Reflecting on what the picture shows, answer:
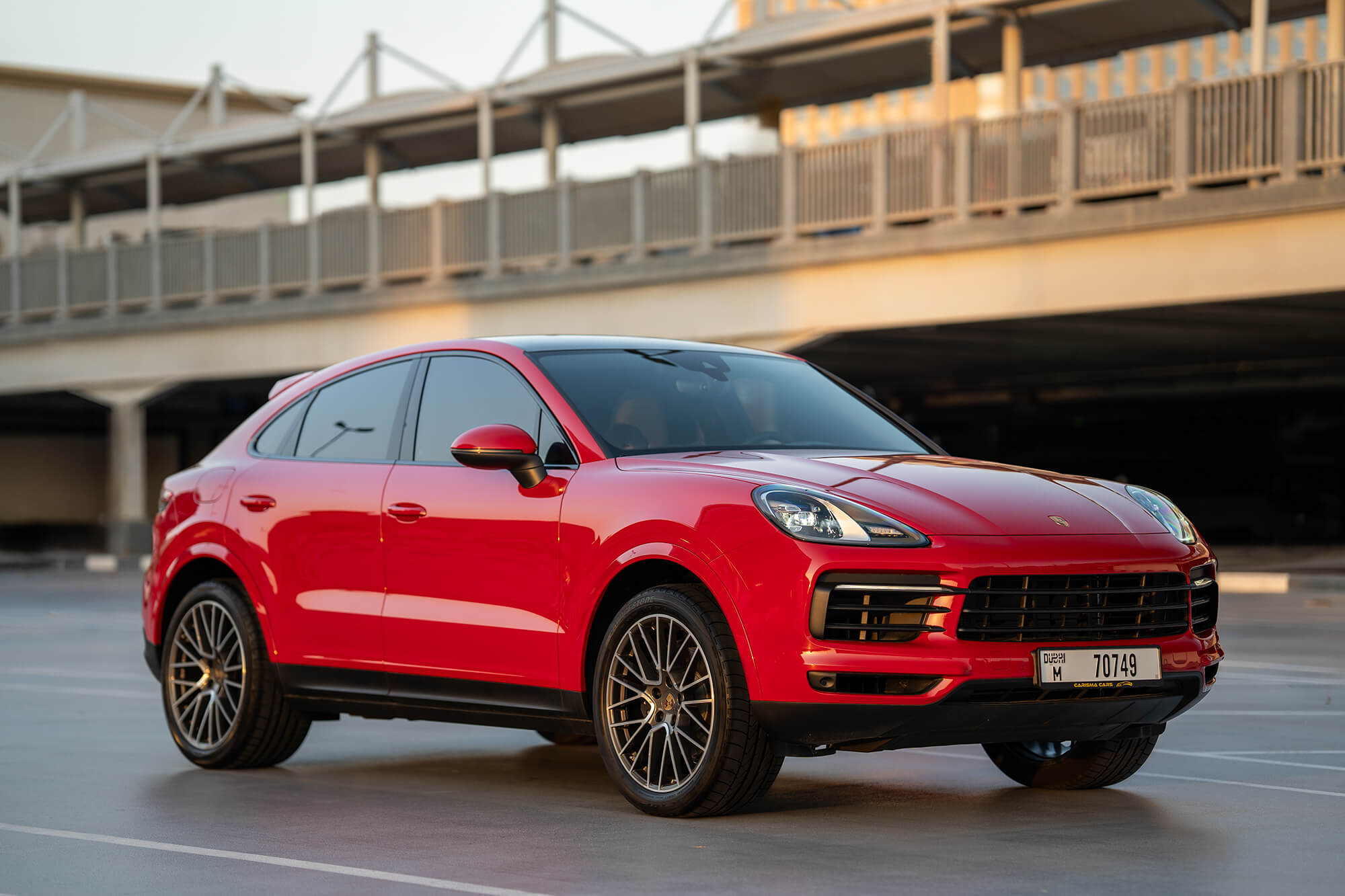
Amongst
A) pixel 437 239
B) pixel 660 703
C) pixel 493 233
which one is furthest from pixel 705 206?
pixel 660 703

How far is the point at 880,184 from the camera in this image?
2316 centimetres

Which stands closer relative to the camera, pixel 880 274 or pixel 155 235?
pixel 880 274

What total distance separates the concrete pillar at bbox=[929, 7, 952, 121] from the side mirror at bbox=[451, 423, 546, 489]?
707 inches

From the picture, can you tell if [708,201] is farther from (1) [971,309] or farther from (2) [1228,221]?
(2) [1228,221]

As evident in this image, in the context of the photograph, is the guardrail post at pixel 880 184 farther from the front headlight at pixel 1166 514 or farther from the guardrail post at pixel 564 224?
the front headlight at pixel 1166 514

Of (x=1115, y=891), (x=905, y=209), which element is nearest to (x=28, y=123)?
(x=905, y=209)

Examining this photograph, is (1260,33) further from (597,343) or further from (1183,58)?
(1183,58)

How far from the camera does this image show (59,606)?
22328 mm

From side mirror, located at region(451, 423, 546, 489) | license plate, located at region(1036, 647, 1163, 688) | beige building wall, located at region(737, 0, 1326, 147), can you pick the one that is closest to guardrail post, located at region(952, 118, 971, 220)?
side mirror, located at region(451, 423, 546, 489)

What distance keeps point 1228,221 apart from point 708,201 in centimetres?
705

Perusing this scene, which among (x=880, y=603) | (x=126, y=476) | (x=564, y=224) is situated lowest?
(x=126, y=476)

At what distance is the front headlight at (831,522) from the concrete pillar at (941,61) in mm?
18568

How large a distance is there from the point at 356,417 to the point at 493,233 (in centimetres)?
1964

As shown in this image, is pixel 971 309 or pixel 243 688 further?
pixel 971 309
